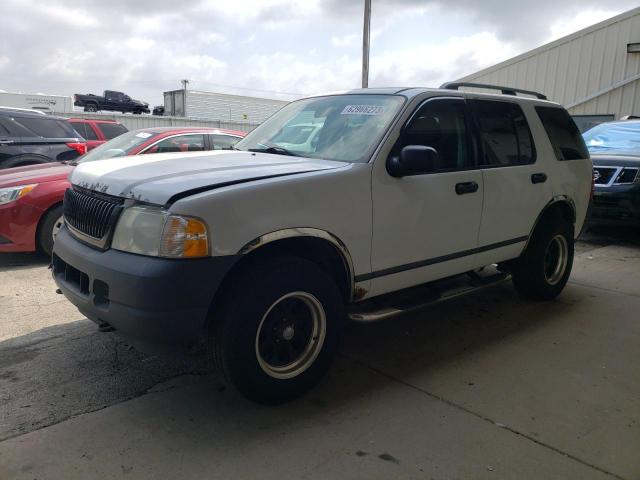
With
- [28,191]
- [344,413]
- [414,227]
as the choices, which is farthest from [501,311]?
[28,191]

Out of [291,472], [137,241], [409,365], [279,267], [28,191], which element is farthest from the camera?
[28,191]

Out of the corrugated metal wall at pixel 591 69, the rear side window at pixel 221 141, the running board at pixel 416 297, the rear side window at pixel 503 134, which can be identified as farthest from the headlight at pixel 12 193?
the corrugated metal wall at pixel 591 69

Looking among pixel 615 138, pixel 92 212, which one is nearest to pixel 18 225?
pixel 92 212

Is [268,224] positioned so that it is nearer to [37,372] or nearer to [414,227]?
[414,227]

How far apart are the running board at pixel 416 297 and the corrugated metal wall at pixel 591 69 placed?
12.4 metres

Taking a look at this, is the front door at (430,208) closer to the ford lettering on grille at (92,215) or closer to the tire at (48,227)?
the ford lettering on grille at (92,215)

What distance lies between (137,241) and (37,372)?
1431mm

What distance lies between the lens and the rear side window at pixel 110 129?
47.3ft

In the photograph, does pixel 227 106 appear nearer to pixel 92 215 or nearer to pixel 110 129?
pixel 110 129

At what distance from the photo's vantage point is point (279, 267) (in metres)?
2.90

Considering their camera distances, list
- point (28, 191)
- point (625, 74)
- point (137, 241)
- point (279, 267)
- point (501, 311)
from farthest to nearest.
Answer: point (625, 74) → point (28, 191) → point (501, 311) → point (279, 267) → point (137, 241)

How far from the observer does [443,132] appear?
3865 millimetres

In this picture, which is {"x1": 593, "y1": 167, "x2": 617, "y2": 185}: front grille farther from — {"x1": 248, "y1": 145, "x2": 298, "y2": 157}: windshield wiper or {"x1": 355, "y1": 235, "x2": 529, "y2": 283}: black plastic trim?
{"x1": 248, "y1": 145, "x2": 298, "y2": 157}: windshield wiper

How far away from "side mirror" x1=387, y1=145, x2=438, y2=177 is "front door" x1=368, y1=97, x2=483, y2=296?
0.20ft
